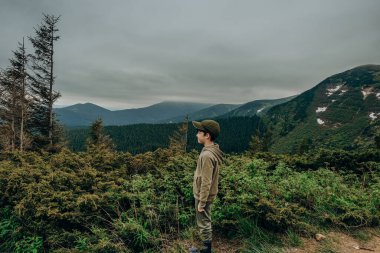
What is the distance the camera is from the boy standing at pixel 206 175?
15.9ft

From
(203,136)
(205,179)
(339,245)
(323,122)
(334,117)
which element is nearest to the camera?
(205,179)

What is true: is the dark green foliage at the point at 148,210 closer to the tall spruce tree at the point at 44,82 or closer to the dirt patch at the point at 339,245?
the dirt patch at the point at 339,245

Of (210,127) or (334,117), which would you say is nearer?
(210,127)

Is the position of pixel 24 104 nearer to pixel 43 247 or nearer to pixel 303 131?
pixel 43 247

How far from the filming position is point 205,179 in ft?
15.8

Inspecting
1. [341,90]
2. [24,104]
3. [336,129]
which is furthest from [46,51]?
[341,90]

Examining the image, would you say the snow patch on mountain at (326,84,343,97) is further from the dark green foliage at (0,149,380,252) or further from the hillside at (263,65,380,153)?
the dark green foliage at (0,149,380,252)

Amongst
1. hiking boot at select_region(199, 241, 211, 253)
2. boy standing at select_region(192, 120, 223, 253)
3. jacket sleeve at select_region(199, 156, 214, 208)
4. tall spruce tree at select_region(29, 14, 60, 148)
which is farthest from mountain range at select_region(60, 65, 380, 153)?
jacket sleeve at select_region(199, 156, 214, 208)

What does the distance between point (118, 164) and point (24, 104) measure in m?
16.3

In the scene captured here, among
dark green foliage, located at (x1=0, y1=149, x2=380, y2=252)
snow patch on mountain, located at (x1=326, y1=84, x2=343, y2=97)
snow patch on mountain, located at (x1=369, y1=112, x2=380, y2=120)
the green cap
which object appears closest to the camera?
the green cap

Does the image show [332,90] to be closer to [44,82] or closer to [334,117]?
[334,117]

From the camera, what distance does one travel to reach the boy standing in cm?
484

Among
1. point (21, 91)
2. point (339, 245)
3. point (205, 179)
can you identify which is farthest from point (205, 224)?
point (21, 91)

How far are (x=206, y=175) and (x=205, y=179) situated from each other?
0.07m
